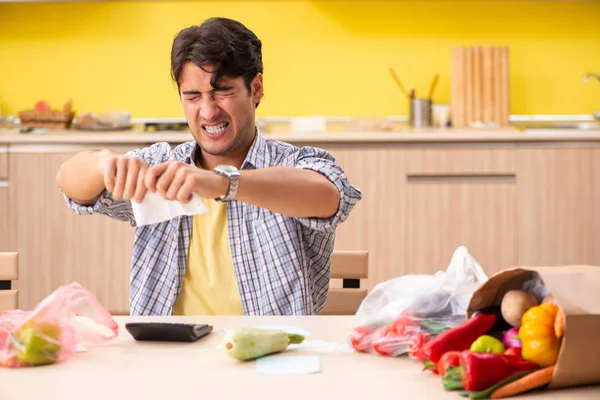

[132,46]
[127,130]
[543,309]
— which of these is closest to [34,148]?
[127,130]

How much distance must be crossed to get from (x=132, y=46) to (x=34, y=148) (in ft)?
2.63

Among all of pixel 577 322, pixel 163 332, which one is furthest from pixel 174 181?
pixel 577 322

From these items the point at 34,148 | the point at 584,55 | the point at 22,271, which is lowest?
the point at 22,271

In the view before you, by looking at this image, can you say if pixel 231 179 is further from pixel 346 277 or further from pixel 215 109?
pixel 346 277

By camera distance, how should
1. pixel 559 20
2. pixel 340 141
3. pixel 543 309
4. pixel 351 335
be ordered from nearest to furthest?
1. pixel 543 309
2. pixel 351 335
3. pixel 340 141
4. pixel 559 20

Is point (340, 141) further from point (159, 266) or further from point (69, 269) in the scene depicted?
point (159, 266)

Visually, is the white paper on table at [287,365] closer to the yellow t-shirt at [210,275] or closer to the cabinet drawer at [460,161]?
the yellow t-shirt at [210,275]

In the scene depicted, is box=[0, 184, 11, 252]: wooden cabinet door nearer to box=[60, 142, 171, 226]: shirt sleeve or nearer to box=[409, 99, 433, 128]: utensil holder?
box=[409, 99, 433, 128]: utensil holder

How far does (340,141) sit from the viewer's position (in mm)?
4105

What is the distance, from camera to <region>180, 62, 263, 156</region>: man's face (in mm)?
2168

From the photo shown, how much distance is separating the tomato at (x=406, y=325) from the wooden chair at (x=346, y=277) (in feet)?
2.13

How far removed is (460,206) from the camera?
13.5 ft

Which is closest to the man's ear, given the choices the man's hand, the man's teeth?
the man's teeth

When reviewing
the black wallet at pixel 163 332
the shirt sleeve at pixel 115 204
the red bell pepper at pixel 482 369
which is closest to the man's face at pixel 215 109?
the shirt sleeve at pixel 115 204
